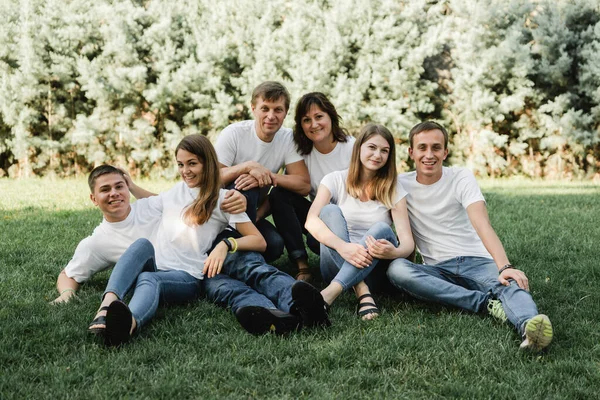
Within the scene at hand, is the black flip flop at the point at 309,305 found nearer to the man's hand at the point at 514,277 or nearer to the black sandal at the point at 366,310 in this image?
the black sandal at the point at 366,310

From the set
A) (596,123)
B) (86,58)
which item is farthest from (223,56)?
(596,123)

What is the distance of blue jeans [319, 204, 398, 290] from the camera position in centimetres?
347

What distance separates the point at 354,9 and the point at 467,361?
41.5 ft

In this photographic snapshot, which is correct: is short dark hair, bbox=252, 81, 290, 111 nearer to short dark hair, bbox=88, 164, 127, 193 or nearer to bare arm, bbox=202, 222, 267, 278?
bare arm, bbox=202, 222, 267, 278

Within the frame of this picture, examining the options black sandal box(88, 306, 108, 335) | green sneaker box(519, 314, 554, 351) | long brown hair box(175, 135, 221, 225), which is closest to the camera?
green sneaker box(519, 314, 554, 351)

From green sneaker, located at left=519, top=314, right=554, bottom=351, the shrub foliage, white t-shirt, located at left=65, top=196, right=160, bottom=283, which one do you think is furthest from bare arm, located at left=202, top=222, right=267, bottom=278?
the shrub foliage

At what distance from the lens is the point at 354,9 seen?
14.0m

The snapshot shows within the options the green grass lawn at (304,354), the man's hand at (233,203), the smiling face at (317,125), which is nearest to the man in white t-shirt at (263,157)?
the smiling face at (317,125)

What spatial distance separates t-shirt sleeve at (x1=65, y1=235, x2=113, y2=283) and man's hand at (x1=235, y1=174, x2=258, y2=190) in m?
1.06

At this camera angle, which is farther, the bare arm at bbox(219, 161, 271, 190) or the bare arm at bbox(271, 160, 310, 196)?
the bare arm at bbox(271, 160, 310, 196)

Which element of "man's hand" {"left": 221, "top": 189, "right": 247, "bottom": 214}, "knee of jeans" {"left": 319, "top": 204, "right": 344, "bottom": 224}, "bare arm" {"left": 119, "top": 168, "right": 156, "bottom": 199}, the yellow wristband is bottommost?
the yellow wristband

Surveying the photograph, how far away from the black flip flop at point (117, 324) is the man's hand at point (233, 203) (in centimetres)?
112

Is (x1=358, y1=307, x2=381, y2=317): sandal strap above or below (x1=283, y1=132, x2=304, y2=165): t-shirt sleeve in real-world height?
below

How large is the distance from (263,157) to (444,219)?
1.59 m
